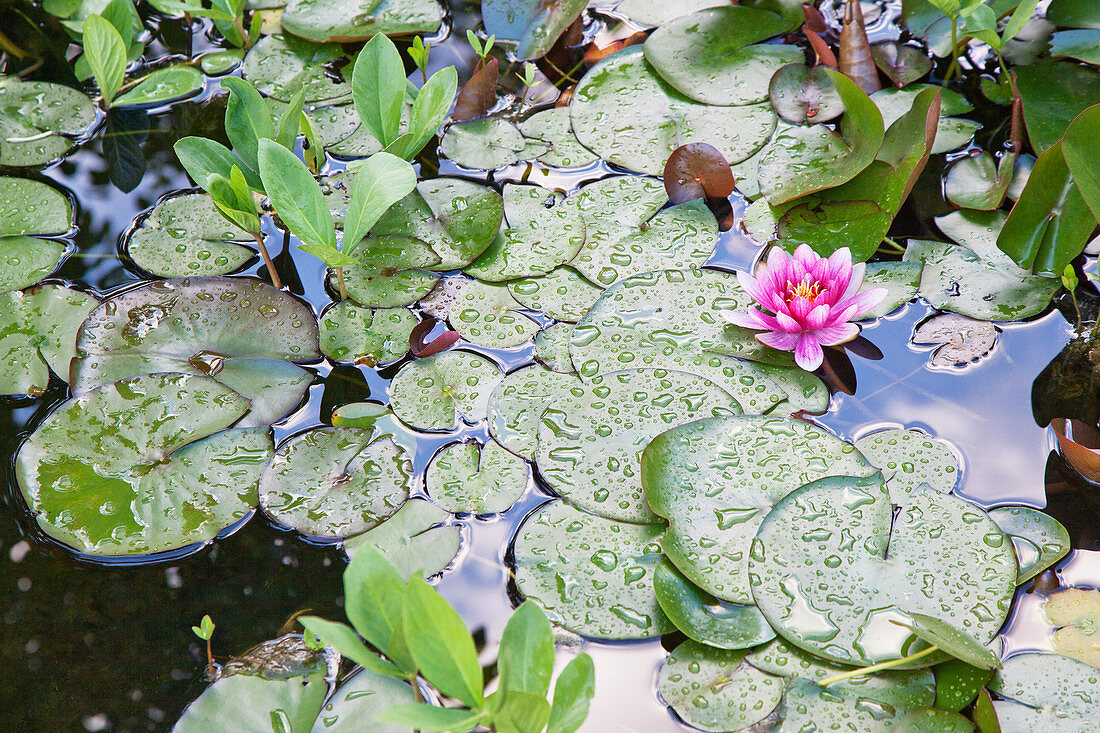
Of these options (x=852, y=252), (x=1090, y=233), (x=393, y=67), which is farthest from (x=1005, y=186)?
(x=393, y=67)

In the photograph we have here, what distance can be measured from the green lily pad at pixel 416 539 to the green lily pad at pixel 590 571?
0.39 feet

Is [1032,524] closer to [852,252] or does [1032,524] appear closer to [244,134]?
[852,252]

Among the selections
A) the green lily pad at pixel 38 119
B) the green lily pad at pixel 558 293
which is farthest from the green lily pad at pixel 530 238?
the green lily pad at pixel 38 119

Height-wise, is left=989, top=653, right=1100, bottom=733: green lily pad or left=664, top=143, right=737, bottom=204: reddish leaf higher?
left=664, top=143, right=737, bottom=204: reddish leaf

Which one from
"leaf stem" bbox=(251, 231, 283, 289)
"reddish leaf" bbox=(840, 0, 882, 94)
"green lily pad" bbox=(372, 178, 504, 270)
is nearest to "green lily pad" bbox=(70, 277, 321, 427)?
"leaf stem" bbox=(251, 231, 283, 289)

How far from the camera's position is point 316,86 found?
A: 7.18 feet

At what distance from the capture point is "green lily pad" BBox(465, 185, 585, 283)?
1.75 metres

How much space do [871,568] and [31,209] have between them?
6.59 ft

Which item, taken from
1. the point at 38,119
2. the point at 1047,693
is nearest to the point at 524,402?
the point at 1047,693

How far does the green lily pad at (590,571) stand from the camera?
1.26 m

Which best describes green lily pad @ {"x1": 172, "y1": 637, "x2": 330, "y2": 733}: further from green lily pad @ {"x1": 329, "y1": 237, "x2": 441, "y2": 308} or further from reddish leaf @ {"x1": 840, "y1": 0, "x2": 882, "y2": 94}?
reddish leaf @ {"x1": 840, "y1": 0, "x2": 882, "y2": 94}

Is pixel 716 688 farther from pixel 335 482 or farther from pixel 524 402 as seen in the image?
pixel 335 482

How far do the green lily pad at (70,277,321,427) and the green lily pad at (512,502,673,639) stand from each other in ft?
1.91

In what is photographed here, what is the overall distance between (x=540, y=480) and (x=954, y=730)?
0.74 meters
